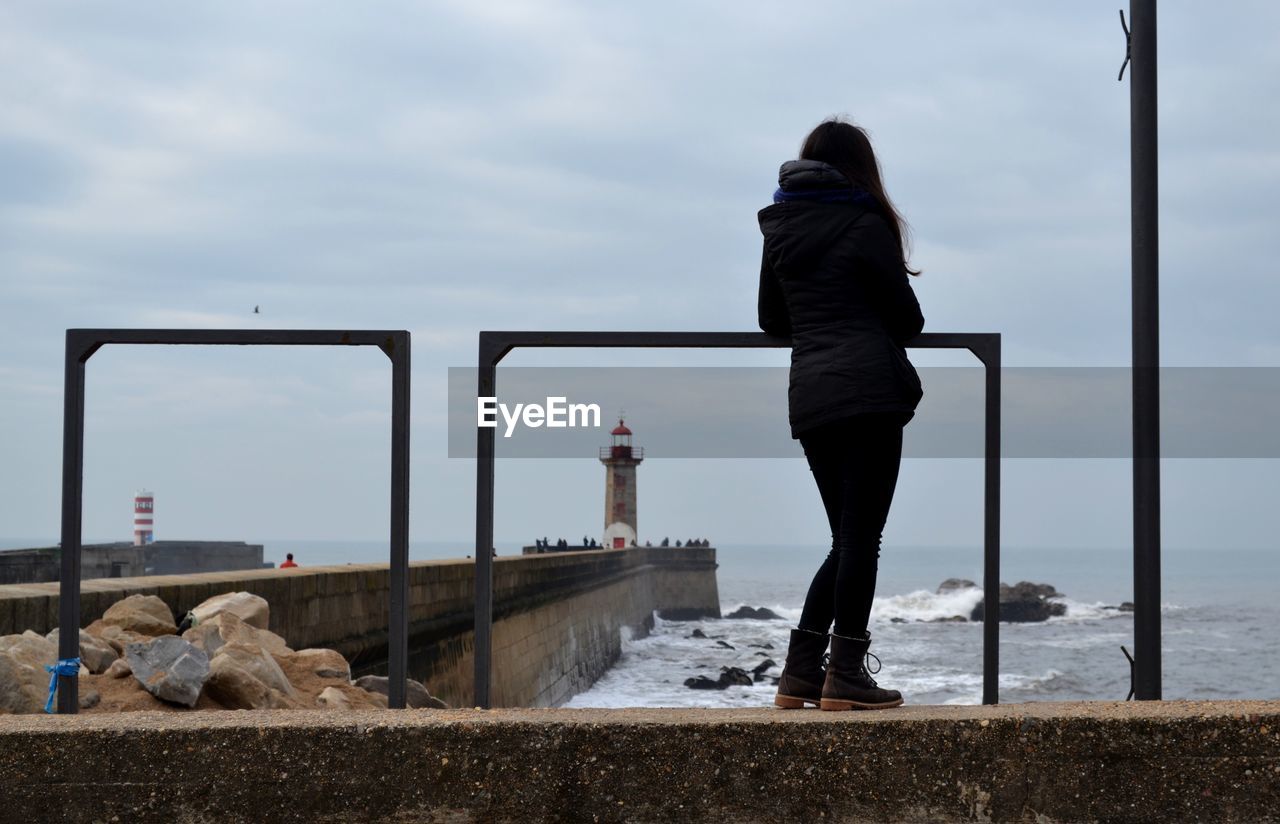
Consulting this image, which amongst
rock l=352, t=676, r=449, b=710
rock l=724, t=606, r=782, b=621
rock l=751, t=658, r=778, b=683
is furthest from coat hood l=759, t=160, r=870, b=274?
rock l=724, t=606, r=782, b=621

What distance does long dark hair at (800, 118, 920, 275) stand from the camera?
3.25m

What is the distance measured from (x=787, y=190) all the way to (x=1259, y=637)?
51004 millimetres

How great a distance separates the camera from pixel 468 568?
16328mm

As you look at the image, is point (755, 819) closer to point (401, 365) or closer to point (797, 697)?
point (797, 697)

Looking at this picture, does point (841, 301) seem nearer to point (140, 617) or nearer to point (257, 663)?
point (257, 663)

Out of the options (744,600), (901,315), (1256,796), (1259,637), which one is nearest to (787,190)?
(901,315)

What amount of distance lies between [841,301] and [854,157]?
1.12 feet

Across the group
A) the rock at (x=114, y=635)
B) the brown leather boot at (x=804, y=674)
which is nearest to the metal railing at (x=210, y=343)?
the brown leather boot at (x=804, y=674)

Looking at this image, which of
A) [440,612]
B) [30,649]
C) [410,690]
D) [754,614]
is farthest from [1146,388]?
[754,614]

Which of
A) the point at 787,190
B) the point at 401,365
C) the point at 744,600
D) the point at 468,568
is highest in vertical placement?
the point at 787,190

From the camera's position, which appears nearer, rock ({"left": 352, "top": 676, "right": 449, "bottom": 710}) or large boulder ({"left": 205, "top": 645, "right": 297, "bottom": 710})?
large boulder ({"left": 205, "top": 645, "right": 297, "bottom": 710})

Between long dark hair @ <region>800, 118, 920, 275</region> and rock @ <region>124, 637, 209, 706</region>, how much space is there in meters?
3.01

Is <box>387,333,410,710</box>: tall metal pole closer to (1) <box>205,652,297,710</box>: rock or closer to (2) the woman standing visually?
(2) the woman standing

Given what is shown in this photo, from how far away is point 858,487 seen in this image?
3236mm
